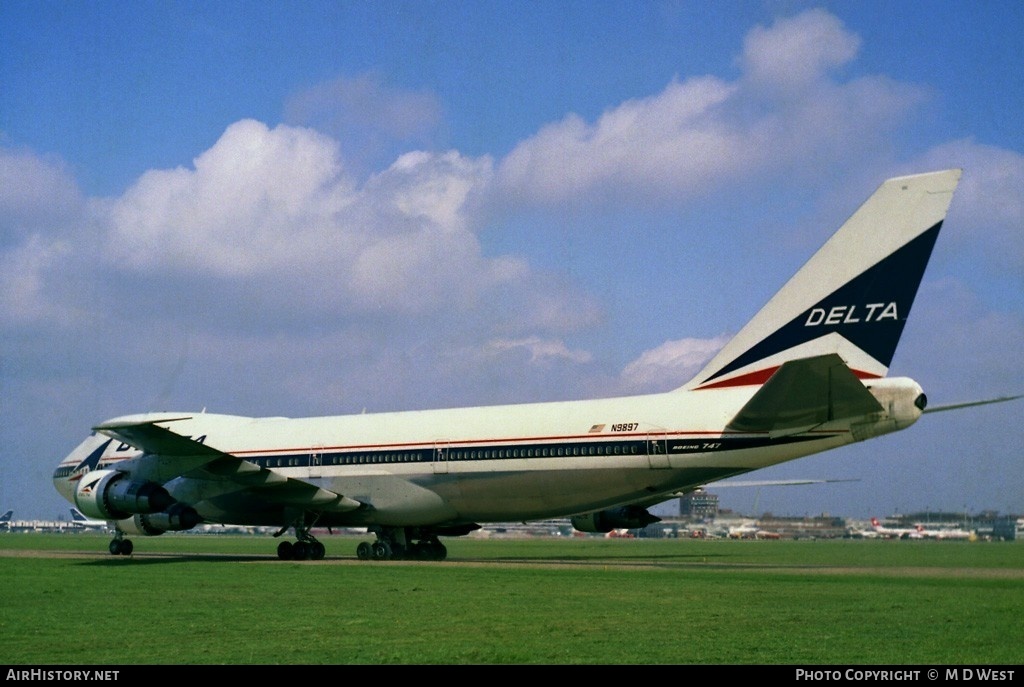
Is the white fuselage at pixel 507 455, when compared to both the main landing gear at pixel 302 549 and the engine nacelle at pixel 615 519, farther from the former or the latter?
the engine nacelle at pixel 615 519

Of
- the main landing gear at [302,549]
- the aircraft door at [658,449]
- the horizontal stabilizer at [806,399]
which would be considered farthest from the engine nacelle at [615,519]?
the horizontal stabilizer at [806,399]

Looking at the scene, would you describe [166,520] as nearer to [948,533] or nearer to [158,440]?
[158,440]

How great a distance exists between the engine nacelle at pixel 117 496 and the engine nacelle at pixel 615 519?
1225 centimetres

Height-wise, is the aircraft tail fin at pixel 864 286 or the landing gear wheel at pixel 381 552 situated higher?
the aircraft tail fin at pixel 864 286

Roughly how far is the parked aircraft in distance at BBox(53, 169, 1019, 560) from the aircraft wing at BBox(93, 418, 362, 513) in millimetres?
68

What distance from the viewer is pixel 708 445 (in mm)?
25688

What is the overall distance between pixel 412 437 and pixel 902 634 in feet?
71.0

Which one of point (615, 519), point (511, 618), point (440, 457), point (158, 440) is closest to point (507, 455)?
point (440, 457)

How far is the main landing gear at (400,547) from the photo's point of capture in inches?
1286

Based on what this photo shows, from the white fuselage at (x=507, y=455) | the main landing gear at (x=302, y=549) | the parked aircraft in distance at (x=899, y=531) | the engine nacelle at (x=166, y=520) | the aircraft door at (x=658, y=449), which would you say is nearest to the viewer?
the white fuselage at (x=507, y=455)

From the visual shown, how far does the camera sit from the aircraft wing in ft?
93.3

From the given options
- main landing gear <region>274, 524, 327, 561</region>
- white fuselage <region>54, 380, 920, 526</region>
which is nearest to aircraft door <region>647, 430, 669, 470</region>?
white fuselage <region>54, 380, 920, 526</region>

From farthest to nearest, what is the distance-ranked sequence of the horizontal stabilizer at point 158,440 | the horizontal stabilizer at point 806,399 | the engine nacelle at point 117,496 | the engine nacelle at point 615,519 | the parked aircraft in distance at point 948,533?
the parked aircraft in distance at point 948,533 → the engine nacelle at point 615,519 → the engine nacelle at point 117,496 → the horizontal stabilizer at point 158,440 → the horizontal stabilizer at point 806,399
